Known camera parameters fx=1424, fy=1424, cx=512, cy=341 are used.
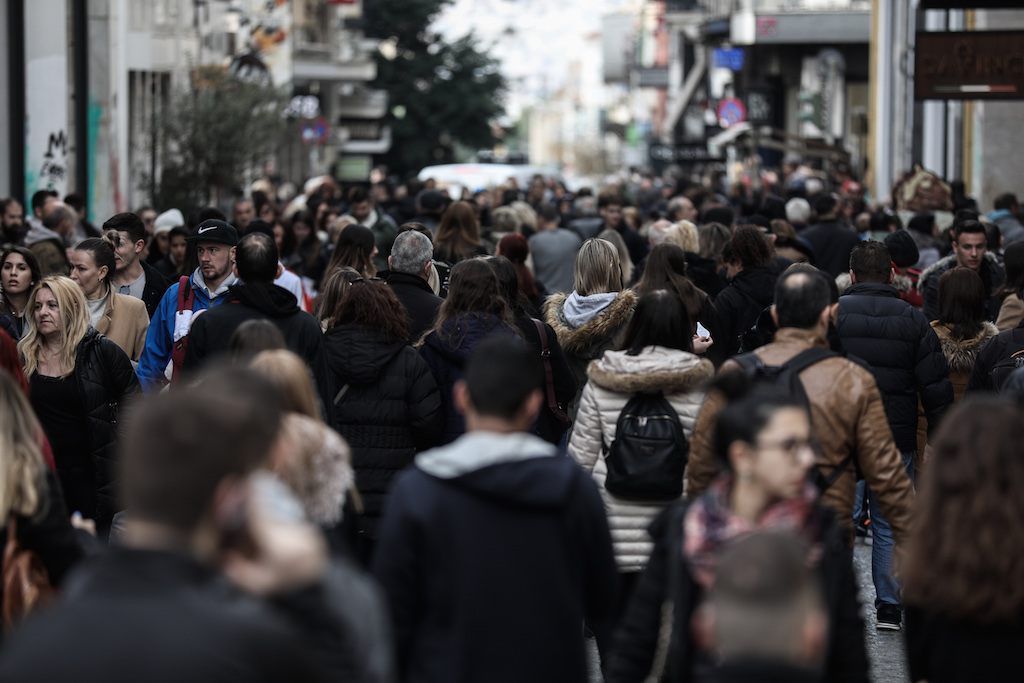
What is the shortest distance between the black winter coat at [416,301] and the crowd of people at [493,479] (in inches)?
0.7

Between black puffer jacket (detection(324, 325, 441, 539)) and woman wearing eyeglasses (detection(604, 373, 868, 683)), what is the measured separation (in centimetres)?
275

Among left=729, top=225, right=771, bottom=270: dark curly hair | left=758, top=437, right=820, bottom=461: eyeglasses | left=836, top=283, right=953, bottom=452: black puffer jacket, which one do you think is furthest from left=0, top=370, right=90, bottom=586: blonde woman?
left=729, top=225, right=771, bottom=270: dark curly hair

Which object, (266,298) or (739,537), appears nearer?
(739,537)

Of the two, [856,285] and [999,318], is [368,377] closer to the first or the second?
[856,285]

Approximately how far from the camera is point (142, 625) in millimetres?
2508

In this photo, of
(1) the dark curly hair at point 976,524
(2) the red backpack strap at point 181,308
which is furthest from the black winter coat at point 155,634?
(2) the red backpack strap at point 181,308

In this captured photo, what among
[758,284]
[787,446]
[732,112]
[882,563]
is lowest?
[882,563]

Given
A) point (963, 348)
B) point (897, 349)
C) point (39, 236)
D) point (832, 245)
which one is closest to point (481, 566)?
point (897, 349)

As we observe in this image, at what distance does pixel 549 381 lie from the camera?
7.38 m

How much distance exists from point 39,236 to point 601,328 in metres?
5.44

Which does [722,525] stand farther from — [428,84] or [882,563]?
[428,84]

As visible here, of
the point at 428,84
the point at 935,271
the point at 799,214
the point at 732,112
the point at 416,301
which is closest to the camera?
the point at 416,301

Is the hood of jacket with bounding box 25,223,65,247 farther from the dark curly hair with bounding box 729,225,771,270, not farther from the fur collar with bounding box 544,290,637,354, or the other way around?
the dark curly hair with bounding box 729,225,771,270

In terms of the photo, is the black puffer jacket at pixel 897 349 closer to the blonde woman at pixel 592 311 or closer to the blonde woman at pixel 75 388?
the blonde woman at pixel 592 311
